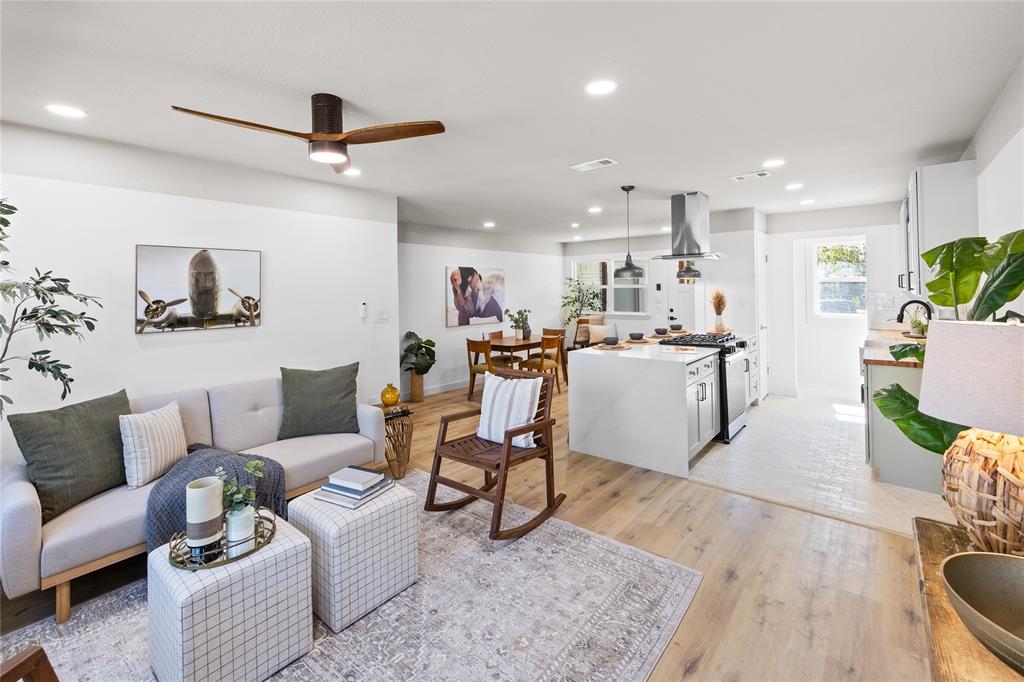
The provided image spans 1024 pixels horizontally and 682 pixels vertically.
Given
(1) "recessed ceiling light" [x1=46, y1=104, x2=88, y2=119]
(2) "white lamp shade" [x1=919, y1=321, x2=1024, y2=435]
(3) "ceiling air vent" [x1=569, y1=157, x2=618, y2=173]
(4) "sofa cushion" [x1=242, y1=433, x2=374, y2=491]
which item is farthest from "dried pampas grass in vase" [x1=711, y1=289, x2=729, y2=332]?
(1) "recessed ceiling light" [x1=46, y1=104, x2=88, y2=119]

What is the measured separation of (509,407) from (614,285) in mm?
6203

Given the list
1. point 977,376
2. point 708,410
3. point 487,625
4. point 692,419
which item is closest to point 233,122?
point 487,625

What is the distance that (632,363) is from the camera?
12.3 feet

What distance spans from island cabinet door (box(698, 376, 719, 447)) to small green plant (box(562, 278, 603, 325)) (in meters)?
4.84

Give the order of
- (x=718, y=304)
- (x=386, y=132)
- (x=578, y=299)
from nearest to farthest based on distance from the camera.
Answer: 1. (x=386, y=132)
2. (x=718, y=304)
3. (x=578, y=299)

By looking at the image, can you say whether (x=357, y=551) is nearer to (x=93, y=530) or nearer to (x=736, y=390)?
(x=93, y=530)

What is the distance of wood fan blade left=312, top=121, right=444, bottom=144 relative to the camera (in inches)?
85.0

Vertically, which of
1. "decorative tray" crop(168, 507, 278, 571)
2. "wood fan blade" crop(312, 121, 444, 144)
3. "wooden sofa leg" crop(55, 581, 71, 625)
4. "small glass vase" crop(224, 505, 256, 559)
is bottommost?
"wooden sofa leg" crop(55, 581, 71, 625)

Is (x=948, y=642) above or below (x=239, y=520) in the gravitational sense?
above

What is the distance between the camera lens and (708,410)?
4.03 meters

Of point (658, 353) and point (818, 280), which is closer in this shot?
point (658, 353)

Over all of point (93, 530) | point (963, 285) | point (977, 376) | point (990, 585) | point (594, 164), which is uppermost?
point (594, 164)

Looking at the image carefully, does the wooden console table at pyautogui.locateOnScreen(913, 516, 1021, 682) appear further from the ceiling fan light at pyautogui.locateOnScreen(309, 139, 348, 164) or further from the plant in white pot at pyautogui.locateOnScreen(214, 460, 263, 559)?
the ceiling fan light at pyautogui.locateOnScreen(309, 139, 348, 164)

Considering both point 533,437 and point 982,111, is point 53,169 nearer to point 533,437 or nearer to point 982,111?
point 533,437
